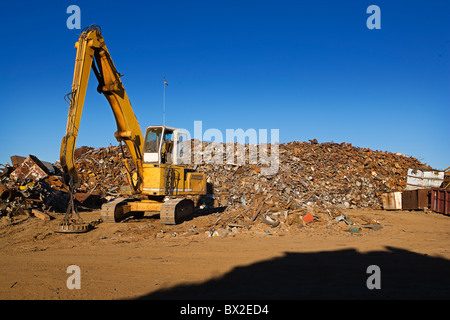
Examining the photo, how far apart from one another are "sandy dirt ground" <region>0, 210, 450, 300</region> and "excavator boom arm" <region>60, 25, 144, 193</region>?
2112 millimetres

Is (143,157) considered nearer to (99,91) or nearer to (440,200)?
(99,91)

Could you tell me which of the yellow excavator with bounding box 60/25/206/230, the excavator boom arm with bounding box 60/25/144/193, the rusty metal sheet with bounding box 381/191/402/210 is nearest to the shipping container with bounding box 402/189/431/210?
the rusty metal sheet with bounding box 381/191/402/210

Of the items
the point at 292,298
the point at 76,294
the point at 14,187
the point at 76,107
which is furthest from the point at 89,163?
the point at 292,298

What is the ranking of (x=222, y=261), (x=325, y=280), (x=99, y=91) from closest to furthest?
(x=325, y=280)
(x=222, y=261)
(x=99, y=91)

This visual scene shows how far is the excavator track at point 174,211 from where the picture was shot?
34.9ft

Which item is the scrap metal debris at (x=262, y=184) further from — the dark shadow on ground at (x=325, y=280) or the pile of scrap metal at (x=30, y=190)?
the dark shadow on ground at (x=325, y=280)

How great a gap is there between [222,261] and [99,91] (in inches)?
268

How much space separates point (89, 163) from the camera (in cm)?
2223

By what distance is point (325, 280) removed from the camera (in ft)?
17.6

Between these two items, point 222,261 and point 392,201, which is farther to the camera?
point 392,201

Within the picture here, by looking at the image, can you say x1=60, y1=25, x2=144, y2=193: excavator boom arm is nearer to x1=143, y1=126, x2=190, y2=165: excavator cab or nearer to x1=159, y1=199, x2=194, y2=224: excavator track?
x1=143, y1=126, x2=190, y2=165: excavator cab

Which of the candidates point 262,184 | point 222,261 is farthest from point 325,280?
point 262,184

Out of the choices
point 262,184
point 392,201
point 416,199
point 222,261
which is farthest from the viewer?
point 392,201

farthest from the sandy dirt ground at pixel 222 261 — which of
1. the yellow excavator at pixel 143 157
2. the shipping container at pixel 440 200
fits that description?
the shipping container at pixel 440 200
